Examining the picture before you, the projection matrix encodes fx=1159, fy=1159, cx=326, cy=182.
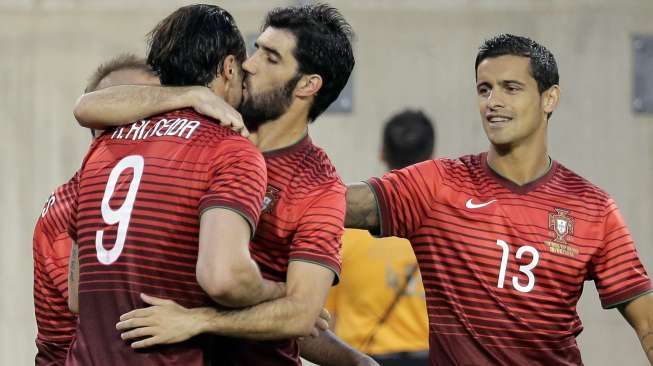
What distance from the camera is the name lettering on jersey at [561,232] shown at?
3.71 metres

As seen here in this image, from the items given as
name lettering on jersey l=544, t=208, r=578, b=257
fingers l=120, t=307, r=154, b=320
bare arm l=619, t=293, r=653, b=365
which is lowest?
bare arm l=619, t=293, r=653, b=365

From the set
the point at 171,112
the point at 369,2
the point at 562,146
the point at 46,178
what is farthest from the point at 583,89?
the point at 171,112

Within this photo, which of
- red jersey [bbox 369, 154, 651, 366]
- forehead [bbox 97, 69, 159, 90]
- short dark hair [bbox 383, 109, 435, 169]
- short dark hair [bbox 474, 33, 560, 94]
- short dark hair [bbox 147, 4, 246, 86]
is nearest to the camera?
short dark hair [bbox 147, 4, 246, 86]

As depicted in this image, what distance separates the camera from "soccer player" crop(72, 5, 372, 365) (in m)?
3.00

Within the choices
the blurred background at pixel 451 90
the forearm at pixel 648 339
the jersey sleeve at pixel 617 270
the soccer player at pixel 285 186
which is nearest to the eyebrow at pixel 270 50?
the soccer player at pixel 285 186

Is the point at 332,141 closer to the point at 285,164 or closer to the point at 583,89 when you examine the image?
the point at 583,89

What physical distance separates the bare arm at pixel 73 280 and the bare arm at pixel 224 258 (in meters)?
0.58

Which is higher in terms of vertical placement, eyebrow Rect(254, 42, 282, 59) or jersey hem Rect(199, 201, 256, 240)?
eyebrow Rect(254, 42, 282, 59)

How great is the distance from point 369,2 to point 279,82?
3482 millimetres

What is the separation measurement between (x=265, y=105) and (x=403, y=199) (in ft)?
1.83

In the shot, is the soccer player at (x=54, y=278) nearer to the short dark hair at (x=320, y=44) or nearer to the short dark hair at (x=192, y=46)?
the short dark hair at (x=192, y=46)

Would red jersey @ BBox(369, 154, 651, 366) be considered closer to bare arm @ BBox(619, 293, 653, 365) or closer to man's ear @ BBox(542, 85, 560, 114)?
bare arm @ BBox(619, 293, 653, 365)

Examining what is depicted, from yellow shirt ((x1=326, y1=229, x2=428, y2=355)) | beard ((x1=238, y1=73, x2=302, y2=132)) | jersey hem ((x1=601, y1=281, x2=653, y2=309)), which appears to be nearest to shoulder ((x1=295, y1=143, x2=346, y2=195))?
beard ((x1=238, y1=73, x2=302, y2=132))

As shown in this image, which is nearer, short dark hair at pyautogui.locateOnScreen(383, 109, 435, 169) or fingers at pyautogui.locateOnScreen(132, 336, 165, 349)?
fingers at pyautogui.locateOnScreen(132, 336, 165, 349)
